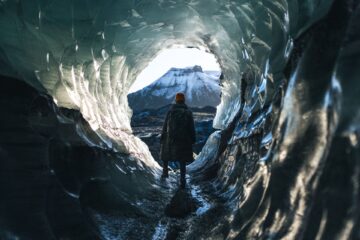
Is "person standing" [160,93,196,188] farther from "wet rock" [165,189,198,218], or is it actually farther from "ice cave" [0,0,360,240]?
"wet rock" [165,189,198,218]

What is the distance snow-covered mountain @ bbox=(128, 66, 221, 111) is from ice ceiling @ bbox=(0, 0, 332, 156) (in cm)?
2620

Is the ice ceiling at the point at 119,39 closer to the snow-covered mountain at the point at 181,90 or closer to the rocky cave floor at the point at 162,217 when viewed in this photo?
the rocky cave floor at the point at 162,217

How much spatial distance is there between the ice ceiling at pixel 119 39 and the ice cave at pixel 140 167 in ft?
0.09

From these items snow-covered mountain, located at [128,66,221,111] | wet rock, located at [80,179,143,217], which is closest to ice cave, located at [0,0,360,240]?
wet rock, located at [80,179,143,217]

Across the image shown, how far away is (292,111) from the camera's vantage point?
268 cm

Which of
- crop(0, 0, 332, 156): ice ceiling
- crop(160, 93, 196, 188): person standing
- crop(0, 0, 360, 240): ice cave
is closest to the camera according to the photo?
crop(0, 0, 360, 240): ice cave

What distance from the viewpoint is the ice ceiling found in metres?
3.59

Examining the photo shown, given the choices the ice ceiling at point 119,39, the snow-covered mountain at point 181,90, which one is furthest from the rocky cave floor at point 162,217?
the snow-covered mountain at point 181,90

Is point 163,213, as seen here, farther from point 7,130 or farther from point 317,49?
point 317,49

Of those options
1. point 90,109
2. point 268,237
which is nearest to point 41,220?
point 268,237

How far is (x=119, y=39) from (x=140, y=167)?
7.76 ft

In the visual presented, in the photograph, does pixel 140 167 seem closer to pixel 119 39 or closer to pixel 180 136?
pixel 180 136

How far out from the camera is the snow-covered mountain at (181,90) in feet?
120

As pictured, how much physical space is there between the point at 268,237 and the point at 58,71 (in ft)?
10.5
